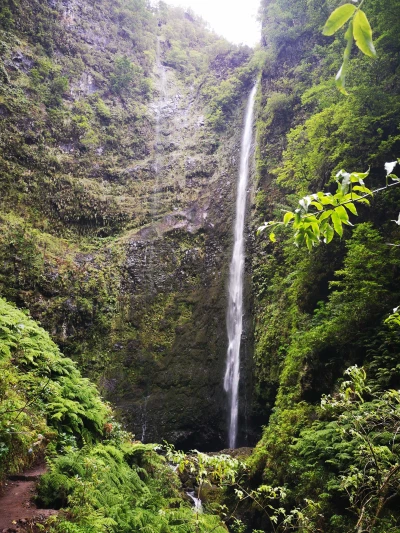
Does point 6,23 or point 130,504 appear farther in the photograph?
point 6,23

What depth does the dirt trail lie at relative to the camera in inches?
125

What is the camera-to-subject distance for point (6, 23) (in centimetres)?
1677

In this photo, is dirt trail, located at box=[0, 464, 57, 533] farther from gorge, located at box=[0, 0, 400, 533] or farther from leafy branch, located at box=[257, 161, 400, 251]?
leafy branch, located at box=[257, 161, 400, 251]

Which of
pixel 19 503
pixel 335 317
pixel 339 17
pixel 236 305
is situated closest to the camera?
pixel 339 17

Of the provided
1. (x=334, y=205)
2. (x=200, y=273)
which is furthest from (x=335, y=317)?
(x=200, y=273)

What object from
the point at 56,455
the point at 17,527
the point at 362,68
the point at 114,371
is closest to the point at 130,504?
the point at 56,455

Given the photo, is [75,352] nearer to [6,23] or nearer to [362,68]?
[362,68]

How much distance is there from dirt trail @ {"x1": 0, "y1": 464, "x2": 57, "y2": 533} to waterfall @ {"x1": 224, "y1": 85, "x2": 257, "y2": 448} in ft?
28.6

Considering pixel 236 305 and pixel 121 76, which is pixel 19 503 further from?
pixel 121 76

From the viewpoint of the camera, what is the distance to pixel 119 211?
54.0ft

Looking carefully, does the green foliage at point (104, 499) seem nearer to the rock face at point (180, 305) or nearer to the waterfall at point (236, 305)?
the waterfall at point (236, 305)

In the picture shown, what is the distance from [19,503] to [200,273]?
11.8 m

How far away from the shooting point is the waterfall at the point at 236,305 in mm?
12034

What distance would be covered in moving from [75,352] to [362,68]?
41.9ft
